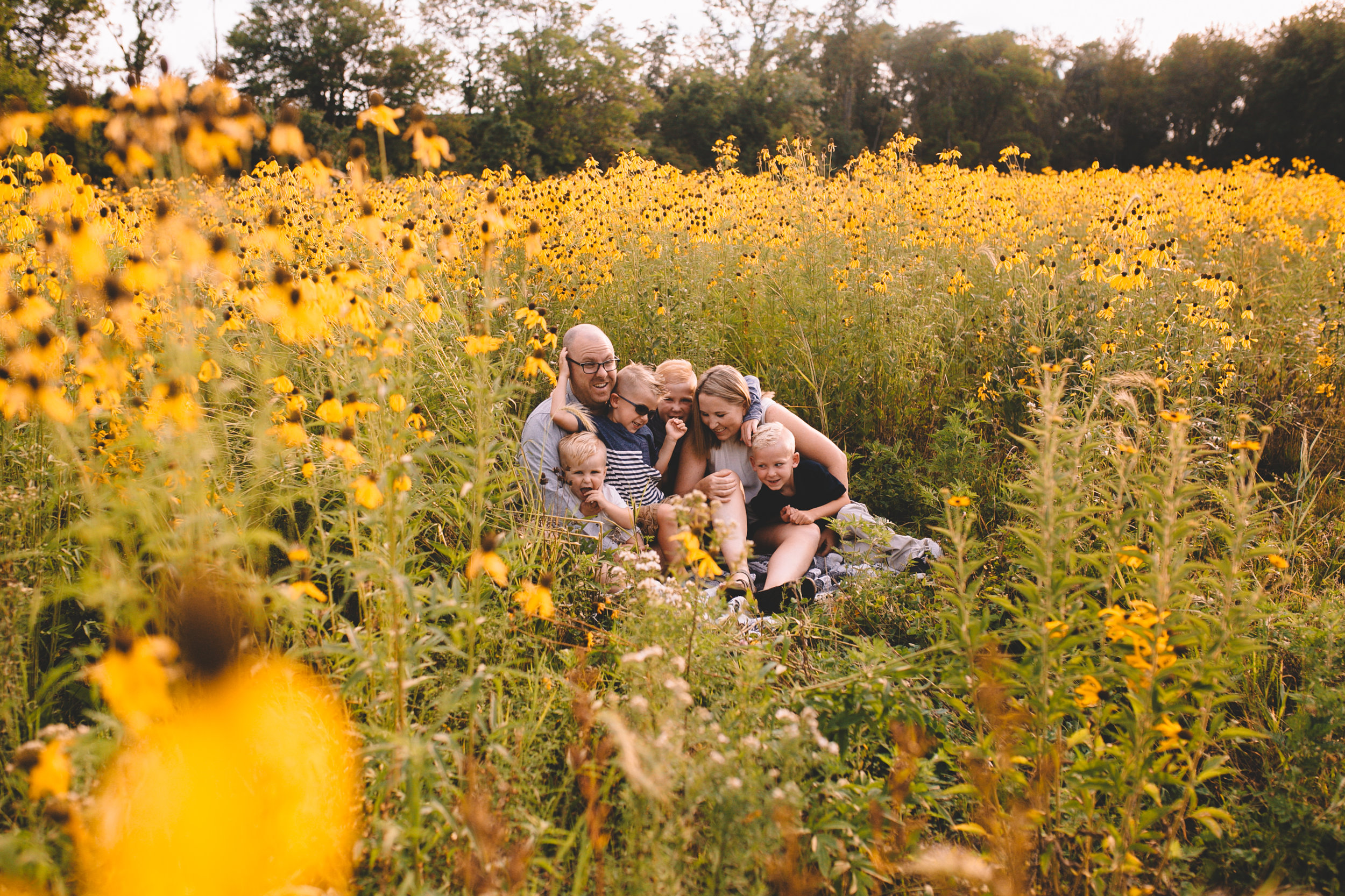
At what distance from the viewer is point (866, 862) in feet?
5.17

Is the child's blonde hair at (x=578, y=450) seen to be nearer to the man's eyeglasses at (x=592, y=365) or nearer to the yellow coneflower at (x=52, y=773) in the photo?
the man's eyeglasses at (x=592, y=365)

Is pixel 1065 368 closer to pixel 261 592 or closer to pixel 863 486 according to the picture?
pixel 863 486

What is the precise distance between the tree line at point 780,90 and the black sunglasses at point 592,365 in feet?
58.7

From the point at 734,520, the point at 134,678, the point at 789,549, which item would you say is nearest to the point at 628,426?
the point at 734,520

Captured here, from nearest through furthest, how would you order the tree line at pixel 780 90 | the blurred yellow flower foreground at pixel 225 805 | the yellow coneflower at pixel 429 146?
the blurred yellow flower foreground at pixel 225 805 → the yellow coneflower at pixel 429 146 → the tree line at pixel 780 90

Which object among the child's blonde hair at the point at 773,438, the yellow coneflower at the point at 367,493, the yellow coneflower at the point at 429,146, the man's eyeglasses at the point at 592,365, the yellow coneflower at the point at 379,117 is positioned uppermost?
the yellow coneflower at the point at 379,117

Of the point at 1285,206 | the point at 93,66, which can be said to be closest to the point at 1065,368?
the point at 1285,206

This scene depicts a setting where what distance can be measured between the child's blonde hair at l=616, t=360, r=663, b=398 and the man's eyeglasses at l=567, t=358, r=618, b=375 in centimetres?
8

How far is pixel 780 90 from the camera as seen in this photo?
27.1 m

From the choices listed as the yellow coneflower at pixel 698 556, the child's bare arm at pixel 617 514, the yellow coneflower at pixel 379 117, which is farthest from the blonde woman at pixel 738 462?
the yellow coneflower at pixel 379 117

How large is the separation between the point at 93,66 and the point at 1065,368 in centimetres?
2431

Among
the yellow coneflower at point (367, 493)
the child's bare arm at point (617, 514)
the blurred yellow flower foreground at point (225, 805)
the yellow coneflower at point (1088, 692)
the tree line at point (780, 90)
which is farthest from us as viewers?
the tree line at point (780, 90)

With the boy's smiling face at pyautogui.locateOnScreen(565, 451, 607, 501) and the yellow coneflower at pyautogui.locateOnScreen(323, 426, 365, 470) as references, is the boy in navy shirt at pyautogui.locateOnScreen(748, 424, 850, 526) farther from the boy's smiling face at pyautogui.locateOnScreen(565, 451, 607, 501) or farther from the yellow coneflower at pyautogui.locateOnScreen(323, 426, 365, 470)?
the yellow coneflower at pyautogui.locateOnScreen(323, 426, 365, 470)

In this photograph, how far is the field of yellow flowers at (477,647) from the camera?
132cm
